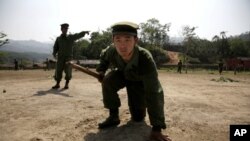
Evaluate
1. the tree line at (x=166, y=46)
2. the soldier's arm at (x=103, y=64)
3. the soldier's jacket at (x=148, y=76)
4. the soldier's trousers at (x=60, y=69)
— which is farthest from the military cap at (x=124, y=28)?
the tree line at (x=166, y=46)

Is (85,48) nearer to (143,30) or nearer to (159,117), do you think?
(143,30)

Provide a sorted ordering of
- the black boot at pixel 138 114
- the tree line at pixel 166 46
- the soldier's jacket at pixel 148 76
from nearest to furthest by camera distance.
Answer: the soldier's jacket at pixel 148 76
the black boot at pixel 138 114
the tree line at pixel 166 46

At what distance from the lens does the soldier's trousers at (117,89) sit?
12.2 ft

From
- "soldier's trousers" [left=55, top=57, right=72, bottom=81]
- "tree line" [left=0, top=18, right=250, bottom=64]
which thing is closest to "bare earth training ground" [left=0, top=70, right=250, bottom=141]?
→ "soldier's trousers" [left=55, top=57, right=72, bottom=81]

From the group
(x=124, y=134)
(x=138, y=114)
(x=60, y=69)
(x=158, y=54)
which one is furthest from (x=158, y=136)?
(x=158, y=54)

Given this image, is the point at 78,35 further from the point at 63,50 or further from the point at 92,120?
the point at 92,120

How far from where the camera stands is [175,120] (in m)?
4.18

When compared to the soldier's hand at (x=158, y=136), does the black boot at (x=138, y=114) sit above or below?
above

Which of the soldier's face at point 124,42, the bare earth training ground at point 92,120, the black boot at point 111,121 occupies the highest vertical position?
the soldier's face at point 124,42

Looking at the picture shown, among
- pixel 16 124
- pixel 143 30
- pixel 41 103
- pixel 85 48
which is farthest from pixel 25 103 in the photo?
pixel 143 30

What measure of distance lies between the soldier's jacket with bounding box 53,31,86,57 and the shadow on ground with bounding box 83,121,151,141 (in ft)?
15.3

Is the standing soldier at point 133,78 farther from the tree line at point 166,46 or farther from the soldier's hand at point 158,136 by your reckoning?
the tree line at point 166,46

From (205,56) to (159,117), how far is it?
60008mm

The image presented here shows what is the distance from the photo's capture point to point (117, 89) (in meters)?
Result: 3.77
